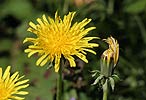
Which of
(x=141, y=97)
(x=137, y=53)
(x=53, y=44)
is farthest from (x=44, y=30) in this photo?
(x=137, y=53)

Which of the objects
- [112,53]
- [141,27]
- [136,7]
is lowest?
[112,53]

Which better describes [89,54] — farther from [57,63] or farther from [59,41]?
[57,63]

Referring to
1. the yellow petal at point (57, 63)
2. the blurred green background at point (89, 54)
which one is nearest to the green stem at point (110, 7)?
the blurred green background at point (89, 54)

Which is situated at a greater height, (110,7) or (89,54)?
(110,7)

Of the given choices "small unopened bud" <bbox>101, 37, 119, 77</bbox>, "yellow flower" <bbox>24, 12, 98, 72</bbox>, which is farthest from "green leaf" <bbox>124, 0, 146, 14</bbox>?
"small unopened bud" <bbox>101, 37, 119, 77</bbox>

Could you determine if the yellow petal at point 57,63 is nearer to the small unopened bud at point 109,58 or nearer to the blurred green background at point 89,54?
the small unopened bud at point 109,58

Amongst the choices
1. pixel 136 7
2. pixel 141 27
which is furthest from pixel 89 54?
pixel 136 7
